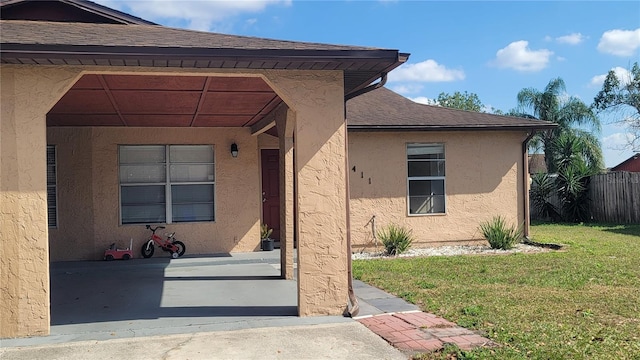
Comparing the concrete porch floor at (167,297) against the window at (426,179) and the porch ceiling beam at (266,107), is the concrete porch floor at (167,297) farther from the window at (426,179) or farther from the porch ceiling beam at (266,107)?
the window at (426,179)

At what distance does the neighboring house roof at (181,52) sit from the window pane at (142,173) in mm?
5796

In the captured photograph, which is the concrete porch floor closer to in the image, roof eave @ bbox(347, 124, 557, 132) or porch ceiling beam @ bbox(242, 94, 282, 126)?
porch ceiling beam @ bbox(242, 94, 282, 126)

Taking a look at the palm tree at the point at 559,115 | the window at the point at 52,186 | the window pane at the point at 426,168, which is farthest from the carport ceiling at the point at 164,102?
the palm tree at the point at 559,115

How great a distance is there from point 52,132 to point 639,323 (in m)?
11.1

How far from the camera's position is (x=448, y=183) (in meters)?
14.1

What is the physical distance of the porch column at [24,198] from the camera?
597 centimetres

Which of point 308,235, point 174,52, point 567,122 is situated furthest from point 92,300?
point 567,122

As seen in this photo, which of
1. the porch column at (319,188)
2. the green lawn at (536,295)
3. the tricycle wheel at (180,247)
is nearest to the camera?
the green lawn at (536,295)

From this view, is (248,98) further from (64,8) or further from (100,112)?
(64,8)

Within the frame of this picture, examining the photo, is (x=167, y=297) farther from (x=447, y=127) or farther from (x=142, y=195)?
(x=447, y=127)

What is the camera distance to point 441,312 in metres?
6.76

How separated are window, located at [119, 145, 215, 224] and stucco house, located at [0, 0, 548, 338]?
0.03m

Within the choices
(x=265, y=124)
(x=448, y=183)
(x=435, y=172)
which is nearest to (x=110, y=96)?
(x=265, y=124)

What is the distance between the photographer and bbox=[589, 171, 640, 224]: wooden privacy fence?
18625 mm
